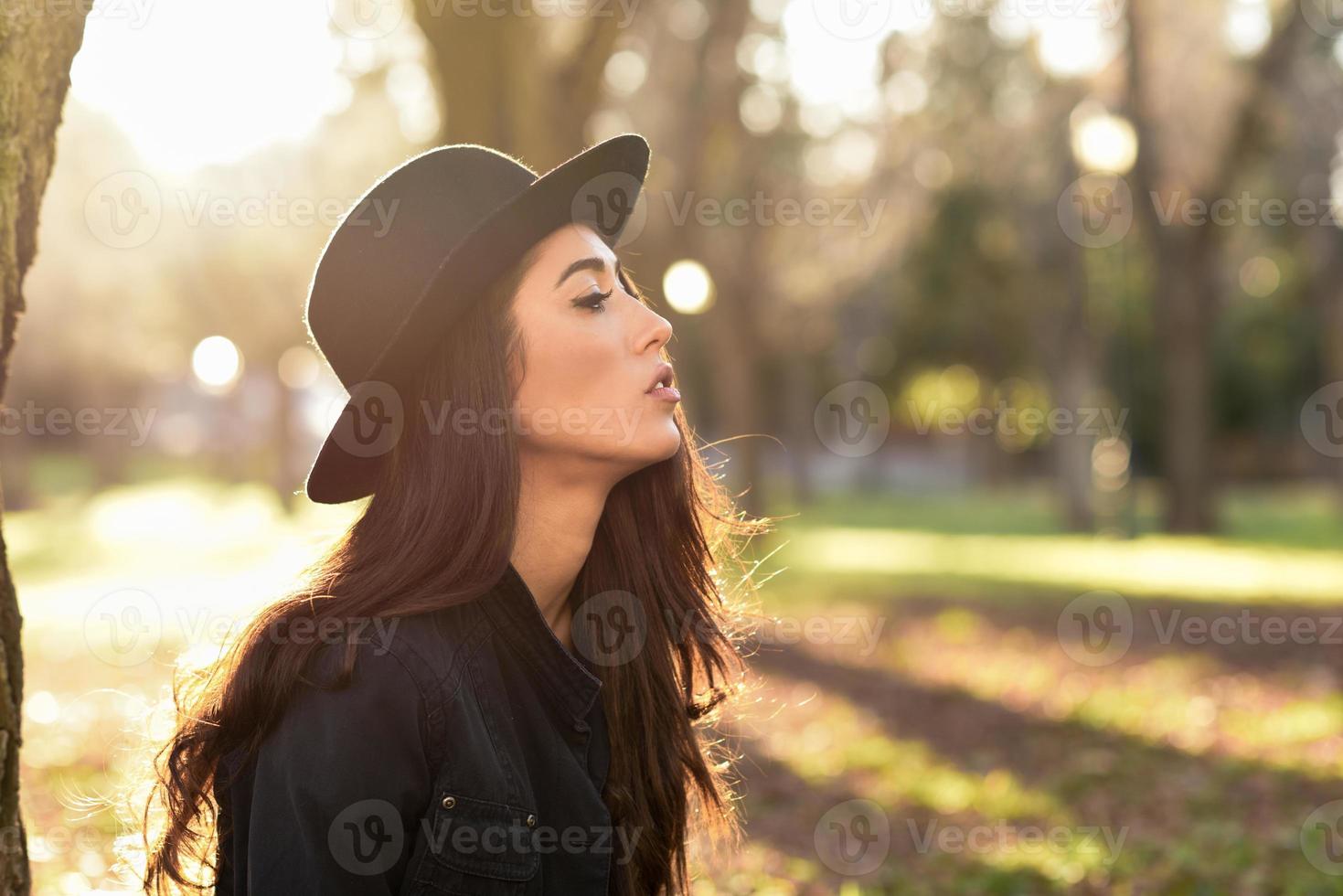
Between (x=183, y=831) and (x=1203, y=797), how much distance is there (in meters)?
5.99

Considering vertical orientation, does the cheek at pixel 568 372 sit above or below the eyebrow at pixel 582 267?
below

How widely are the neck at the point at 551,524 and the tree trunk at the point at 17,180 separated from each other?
1.18 m

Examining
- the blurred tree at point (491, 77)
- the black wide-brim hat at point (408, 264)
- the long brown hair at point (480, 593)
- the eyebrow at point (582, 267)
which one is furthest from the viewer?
the blurred tree at point (491, 77)

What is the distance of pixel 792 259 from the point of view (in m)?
29.6

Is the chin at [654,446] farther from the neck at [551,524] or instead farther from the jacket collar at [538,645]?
the jacket collar at [538,645]

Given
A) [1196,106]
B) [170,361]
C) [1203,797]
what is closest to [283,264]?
[170,361]

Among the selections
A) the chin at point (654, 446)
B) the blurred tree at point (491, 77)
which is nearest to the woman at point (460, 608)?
the chin at point (654, 446)

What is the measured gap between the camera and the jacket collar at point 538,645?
8.75 feet

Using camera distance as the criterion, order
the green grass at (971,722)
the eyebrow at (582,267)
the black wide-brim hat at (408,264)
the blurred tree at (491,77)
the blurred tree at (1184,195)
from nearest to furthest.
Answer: the black wide-brim hat at (408,264) < the eyebrow at (582,267) < the green grass at (971,722) < the blurred tree at (491,77) < the blurred tree at (1184,195)

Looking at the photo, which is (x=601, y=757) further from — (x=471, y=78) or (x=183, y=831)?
(x=471, y=78)

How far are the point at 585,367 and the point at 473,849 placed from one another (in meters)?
1.01

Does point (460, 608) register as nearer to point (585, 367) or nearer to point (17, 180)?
point (585, 367)

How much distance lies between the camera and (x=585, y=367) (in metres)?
2.71

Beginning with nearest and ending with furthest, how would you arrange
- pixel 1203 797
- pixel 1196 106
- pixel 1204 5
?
pixel 1203 797 → pixel 1204 5 → pixel 1196 106
